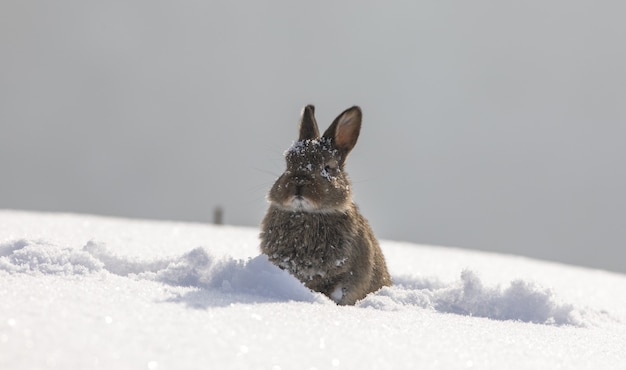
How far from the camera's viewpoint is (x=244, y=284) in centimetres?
409

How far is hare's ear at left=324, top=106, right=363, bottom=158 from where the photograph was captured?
564 centimetres

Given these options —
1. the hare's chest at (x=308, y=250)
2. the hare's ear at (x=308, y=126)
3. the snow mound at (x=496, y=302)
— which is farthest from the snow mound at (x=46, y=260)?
the hare's ear at (x=308, y=126)

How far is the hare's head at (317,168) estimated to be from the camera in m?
5.07

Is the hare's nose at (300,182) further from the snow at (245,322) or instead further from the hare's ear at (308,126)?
the snow at (245,322)

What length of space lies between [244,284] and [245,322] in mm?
988

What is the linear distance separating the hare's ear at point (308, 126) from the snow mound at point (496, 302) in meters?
1.44

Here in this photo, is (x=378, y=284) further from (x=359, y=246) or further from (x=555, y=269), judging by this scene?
(x=555, y=269)

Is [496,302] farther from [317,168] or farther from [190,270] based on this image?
[190,270]

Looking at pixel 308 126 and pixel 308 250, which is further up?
pixel 308 126

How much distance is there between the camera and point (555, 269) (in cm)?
1030

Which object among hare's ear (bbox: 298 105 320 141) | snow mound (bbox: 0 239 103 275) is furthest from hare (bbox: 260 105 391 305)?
snow mound (bbox: 0 239 103 275)

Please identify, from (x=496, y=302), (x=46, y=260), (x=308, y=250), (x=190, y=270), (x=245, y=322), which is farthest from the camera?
(x=496, y=302)

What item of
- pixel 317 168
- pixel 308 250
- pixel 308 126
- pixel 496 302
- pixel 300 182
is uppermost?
pixel 308 126

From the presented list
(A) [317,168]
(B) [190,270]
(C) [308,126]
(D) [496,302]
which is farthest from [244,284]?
(D) [496,302]
